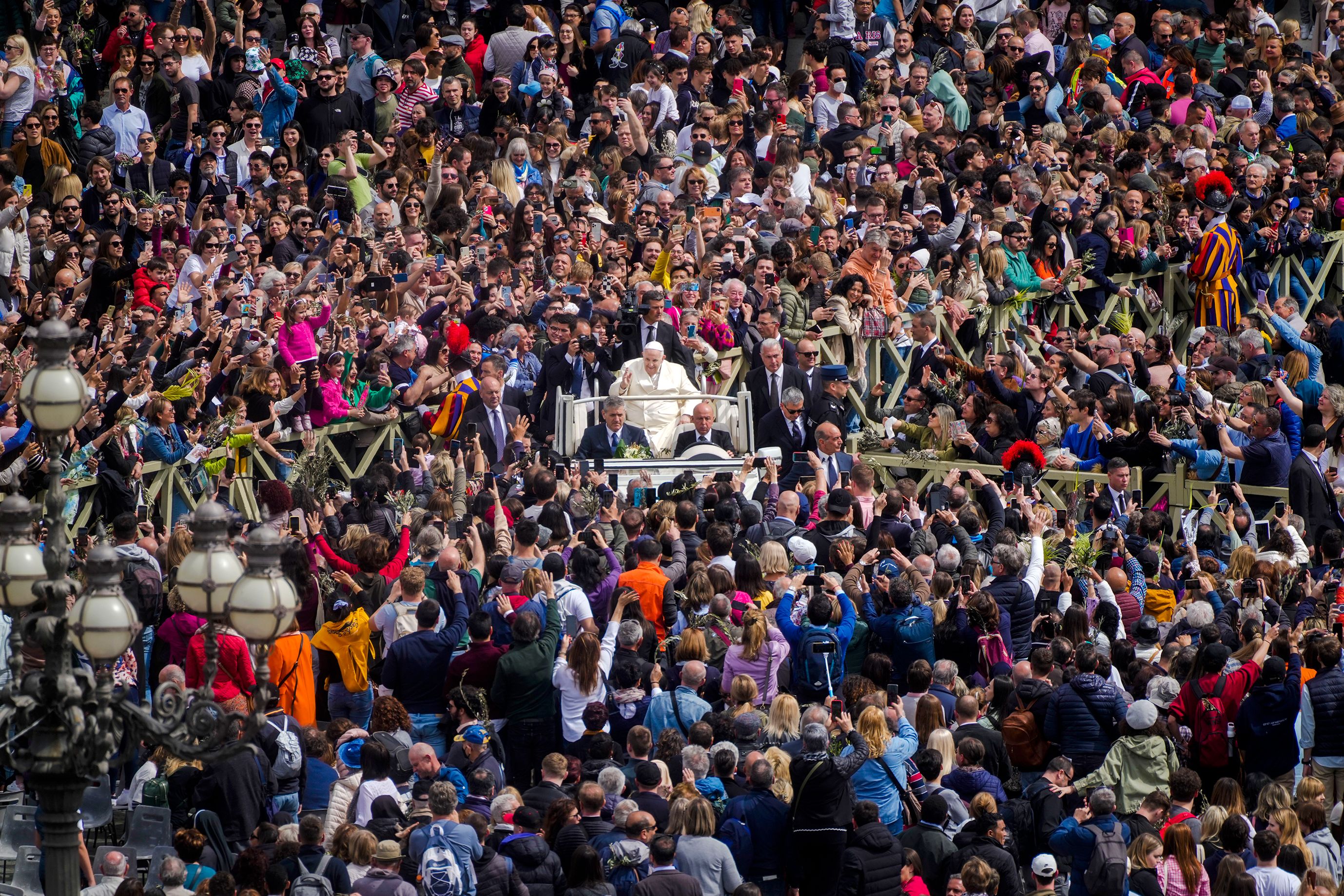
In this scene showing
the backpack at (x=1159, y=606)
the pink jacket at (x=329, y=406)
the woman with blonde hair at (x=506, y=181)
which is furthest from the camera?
the woman with blonde hair at (x=506, y=181)

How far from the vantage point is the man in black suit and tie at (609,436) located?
59.8 ft

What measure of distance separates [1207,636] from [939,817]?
268 centimetres

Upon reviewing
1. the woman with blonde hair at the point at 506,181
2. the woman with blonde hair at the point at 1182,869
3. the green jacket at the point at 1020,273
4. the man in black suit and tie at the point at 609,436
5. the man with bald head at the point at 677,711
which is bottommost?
the woman with blonde hair at the point at 1182,869

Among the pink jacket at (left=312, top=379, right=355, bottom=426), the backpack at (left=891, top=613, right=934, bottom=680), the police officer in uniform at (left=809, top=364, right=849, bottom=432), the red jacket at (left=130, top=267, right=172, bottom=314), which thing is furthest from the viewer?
the police officer in uniform at (left=809, top=364, right=849, bottom=432)

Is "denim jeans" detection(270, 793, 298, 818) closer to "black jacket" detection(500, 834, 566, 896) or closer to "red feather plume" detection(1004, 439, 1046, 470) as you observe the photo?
"black jacket" detection(500, 834, 566, 896)

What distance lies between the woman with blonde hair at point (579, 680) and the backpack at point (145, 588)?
8.79 ft

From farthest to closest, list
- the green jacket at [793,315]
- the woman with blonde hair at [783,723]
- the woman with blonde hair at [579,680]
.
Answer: the green jacket at [793,315], the woman with blonde hair at [579,680], the woman with blonde hair at [783,723]

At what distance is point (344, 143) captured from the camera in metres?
21.5

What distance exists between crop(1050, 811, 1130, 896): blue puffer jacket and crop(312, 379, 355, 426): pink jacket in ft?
25.6

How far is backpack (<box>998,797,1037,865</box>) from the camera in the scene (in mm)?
12289

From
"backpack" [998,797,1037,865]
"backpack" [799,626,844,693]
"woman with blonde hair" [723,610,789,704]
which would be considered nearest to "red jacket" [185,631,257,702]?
"woman with blonde hair" [723,610,789,704]

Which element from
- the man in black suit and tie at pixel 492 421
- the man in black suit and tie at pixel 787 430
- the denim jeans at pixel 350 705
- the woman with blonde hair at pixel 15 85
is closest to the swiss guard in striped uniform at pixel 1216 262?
the man in black suit and tie at pixel 787 430

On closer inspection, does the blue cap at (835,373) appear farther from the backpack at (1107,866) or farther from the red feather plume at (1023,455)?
the backpack at (1107,866)

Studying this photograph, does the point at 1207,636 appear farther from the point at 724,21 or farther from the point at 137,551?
the point at 724,21
